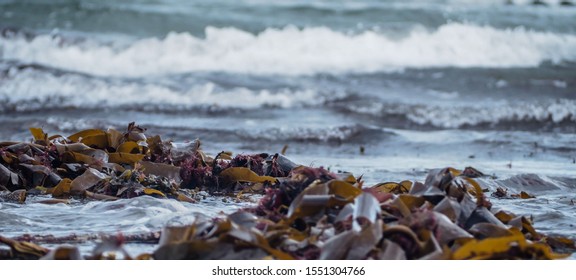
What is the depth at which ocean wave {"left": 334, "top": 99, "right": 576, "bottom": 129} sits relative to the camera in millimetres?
9391

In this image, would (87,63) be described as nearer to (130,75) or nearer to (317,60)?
(130,75)

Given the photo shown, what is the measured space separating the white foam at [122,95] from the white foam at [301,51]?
38.7 inches

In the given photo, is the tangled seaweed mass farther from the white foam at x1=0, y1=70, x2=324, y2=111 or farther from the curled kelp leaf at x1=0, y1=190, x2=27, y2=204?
the white foam at x1=0, y1=70, x2=324, y2=111

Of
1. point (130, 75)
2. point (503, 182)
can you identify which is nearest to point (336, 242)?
point (503, 182)

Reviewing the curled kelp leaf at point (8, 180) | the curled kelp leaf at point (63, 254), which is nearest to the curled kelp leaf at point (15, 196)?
the curled kelp leaf at point (8, 180)

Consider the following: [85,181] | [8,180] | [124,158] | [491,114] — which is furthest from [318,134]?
[8,180]

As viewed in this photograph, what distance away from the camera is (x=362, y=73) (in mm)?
12461

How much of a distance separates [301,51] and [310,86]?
237 cm

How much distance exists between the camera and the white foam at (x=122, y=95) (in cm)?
1025

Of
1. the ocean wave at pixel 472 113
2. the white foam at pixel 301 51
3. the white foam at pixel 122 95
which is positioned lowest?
the ocean wave at pixel 472 113

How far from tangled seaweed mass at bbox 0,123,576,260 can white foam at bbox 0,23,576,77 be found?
302 inches

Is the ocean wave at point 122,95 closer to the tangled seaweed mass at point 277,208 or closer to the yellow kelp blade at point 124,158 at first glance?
the yellow kelp blade at point 124,158

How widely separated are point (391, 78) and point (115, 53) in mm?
4333

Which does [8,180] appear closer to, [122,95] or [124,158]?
[124,158]
